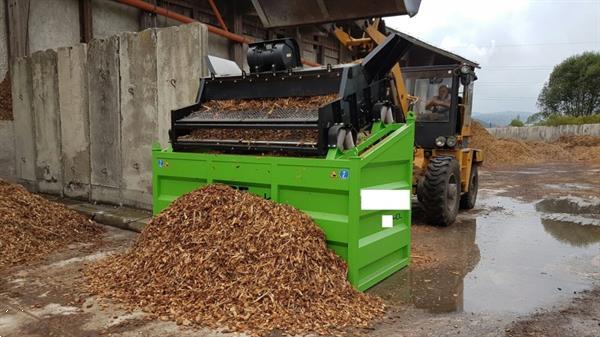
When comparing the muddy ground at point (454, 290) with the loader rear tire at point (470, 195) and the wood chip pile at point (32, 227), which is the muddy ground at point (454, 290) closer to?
the wood chip pile at point (32, 227)

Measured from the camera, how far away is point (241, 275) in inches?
131

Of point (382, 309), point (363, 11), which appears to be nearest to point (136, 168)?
point (363, 11)

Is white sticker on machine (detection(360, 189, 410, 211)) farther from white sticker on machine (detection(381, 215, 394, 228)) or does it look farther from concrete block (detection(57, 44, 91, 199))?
concrete block (detection(57, 44, 91, 199))

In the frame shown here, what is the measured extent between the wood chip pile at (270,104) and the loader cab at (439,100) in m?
3.36

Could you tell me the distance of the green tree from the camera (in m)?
49.0

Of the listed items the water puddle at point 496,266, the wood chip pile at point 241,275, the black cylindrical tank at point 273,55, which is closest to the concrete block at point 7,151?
the wood chip pile at point 241,275

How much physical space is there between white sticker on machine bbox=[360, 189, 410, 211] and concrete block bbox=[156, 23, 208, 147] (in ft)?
9.93

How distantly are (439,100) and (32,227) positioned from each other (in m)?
5.89

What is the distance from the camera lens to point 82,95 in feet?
24.0

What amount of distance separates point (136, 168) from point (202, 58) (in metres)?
1.96

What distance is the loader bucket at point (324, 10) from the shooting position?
5.68 m

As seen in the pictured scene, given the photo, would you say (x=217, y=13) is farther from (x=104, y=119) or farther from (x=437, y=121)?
(x=437, y=121)

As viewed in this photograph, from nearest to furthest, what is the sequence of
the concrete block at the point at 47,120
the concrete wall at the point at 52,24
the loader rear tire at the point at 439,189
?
the loader rear tire at the point at 439,189 → the concrete block at the point at 47,120 → the concrete wall at the point at 52,24

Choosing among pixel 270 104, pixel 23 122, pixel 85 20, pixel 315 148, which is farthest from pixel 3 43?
pixel 315 148
